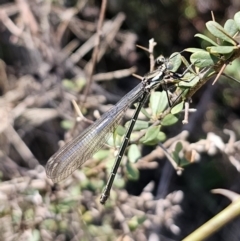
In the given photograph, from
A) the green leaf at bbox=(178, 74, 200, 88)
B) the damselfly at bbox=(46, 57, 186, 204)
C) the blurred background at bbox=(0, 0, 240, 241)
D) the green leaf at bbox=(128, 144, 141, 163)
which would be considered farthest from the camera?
the blurred background at bbox=(0, 0, 240, 241)

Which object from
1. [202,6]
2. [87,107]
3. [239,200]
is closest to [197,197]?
[87,107]

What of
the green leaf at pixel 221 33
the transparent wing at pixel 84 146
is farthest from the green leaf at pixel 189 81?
the transparent wing at pixel 84 146

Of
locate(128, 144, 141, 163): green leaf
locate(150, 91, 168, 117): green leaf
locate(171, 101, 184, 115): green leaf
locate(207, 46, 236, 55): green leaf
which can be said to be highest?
locate(207, 46, 236, 55): green leaf

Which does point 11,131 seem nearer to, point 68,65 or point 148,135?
point 68,65

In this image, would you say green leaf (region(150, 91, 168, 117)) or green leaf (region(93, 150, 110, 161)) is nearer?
green leaf (region(150, 91, 168, 117))

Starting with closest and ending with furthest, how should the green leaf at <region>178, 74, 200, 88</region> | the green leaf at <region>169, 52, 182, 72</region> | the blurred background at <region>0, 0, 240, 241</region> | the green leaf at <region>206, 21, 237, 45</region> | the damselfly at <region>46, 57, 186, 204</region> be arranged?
the green leaf at <region>206, 21, 237, 45</region> < the green leaf at <region>178, 74, 200, 88</region> < the green leaf at <region>169, 52, 182, 72</region> < the damselfly at <region>46, 57, 186, 204</region> < the blurred background at <region>0, 0, 240, 241</region>

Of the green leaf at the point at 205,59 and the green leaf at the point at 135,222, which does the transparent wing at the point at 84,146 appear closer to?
the green leaf at the point at 135,222

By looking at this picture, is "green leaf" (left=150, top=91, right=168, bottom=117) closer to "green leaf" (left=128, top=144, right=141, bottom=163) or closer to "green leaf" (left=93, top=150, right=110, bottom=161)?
"green leaf" (left=128, top=144, right=141, bottom=163)

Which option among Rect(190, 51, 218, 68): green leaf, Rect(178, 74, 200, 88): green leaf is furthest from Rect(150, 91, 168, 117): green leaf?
Rect(190, 51, 218, 68): green leaf
